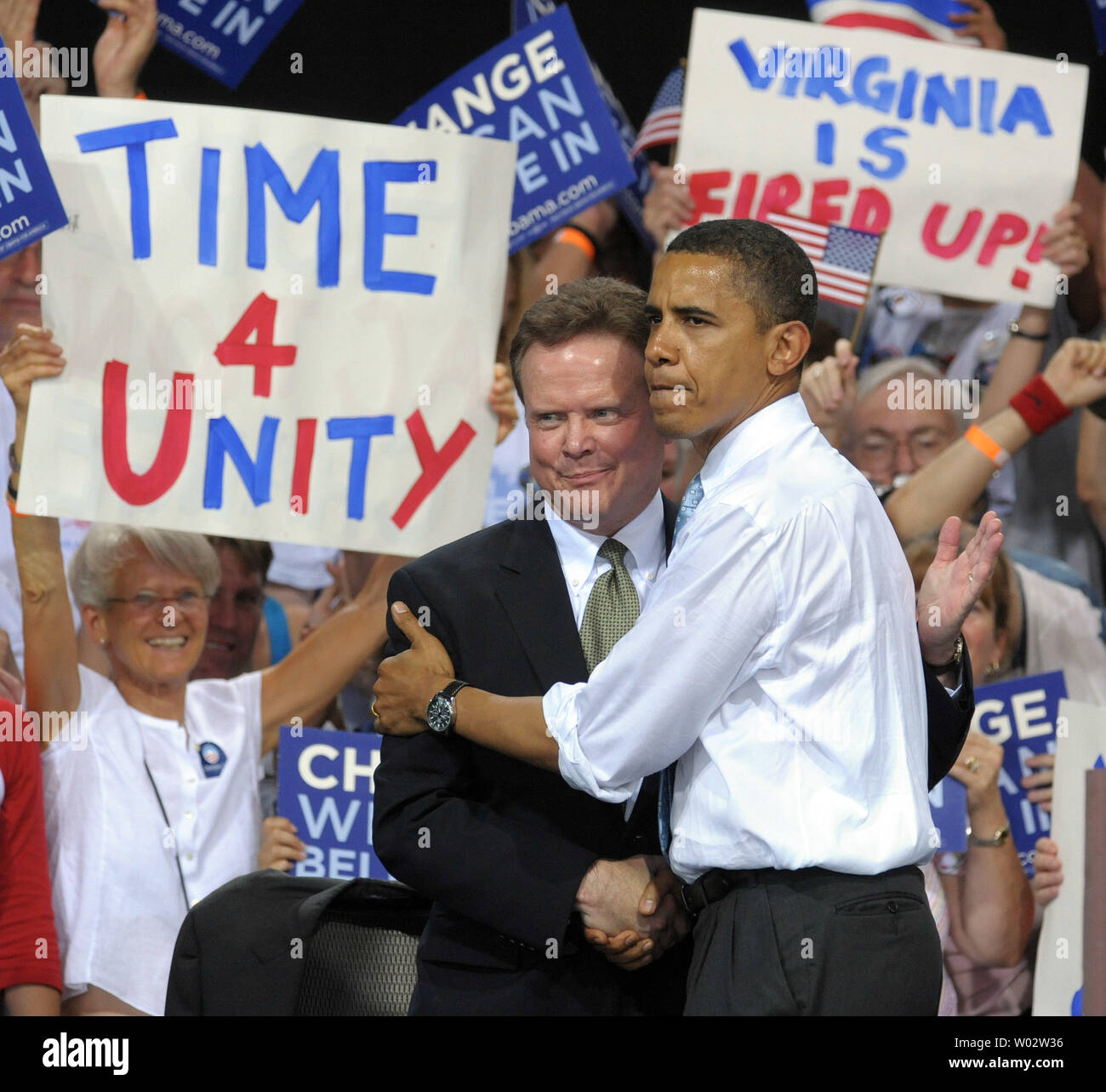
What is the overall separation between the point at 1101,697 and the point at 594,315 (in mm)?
2441

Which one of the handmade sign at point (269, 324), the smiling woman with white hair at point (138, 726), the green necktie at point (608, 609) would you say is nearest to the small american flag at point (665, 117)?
the handmade sign at point (269, 324)

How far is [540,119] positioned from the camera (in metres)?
3.61

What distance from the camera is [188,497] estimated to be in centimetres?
325

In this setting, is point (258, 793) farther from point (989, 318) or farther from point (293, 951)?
point (989, 318)

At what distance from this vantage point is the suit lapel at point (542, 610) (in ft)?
6.22

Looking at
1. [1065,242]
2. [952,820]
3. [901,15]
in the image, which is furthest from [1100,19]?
[952,820]

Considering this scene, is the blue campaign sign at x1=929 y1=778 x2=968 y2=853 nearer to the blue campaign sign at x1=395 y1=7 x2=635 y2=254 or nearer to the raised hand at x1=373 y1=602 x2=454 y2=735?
the blue campaign sign at x1=395 y1=7 x2=635 y2=254

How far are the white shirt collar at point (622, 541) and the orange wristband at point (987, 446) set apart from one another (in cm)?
173

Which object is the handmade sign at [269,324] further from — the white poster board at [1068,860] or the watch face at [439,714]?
the white poster board at [1068,860]

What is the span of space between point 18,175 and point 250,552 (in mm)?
1097

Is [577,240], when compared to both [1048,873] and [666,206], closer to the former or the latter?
[666,206]

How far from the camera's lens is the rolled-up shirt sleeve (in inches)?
64.2

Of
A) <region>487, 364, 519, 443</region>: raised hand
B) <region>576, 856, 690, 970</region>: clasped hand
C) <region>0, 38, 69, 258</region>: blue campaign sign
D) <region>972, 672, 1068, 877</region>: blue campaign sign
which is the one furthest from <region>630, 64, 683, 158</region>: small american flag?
<region>576, 856, 690, 970</region>: clasped hand

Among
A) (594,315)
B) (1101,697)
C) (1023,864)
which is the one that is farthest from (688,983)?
(1101,697)
